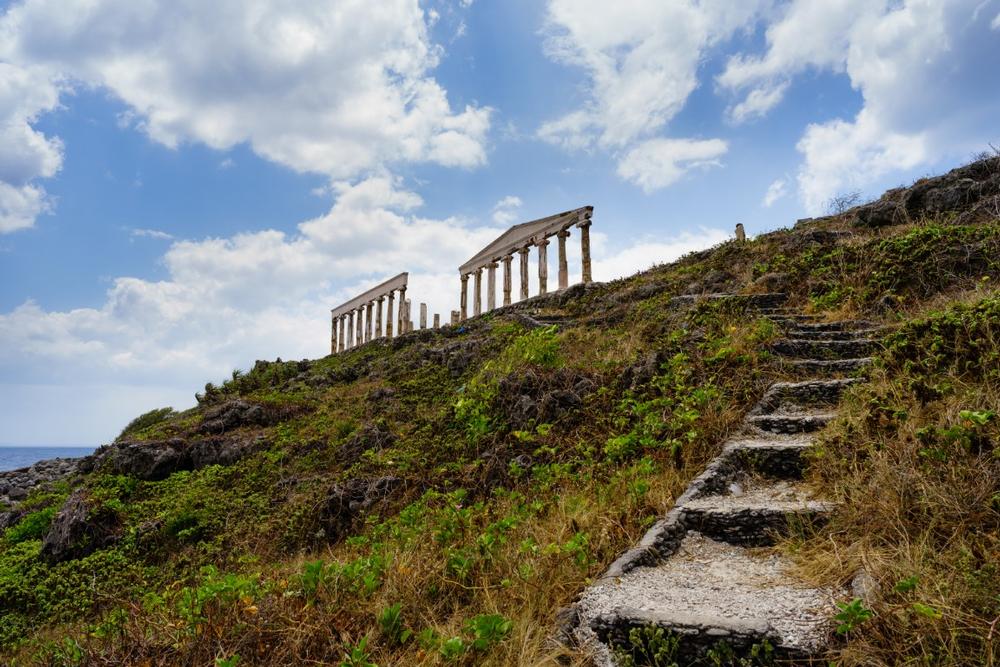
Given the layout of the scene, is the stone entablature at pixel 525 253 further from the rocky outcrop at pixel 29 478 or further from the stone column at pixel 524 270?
the rocky outcrop at pixel 29 478

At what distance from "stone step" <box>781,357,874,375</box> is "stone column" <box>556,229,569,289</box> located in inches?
592

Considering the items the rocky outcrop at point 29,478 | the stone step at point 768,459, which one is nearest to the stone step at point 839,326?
the stone step at point 768,459

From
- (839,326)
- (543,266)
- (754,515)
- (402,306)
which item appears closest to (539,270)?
(543,266)

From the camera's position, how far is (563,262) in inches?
886

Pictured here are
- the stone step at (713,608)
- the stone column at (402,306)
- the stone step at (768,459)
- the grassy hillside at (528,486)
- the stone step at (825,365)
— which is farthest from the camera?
the stone column at (402,306)

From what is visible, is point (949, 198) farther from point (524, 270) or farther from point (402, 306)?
point (402, 306)

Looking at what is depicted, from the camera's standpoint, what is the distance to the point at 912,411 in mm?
Result: 4695

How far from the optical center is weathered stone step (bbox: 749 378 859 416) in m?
6.13

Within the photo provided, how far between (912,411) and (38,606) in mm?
11093

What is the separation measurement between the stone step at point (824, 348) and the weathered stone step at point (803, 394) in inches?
42.0

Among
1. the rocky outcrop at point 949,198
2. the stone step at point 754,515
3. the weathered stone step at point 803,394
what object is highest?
the rocky outcrop at point 949,198

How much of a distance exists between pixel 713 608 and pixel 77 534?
10393mm

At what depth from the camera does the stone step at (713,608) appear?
2857mm

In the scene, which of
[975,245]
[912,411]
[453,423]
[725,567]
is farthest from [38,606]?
[975,245]
